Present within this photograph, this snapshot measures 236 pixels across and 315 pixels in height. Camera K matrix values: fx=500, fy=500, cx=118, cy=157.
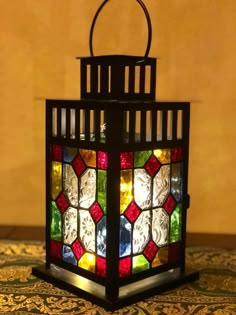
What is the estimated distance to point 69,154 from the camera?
3.86ft

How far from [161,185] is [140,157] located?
11 cm

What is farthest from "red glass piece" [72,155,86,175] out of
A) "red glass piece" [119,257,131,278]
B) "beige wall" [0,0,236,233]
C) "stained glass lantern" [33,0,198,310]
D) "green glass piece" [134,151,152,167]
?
"beige wall" [0,0,236,233]

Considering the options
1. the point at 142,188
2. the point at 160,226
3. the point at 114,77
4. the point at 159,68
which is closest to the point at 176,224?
the point at 160,226

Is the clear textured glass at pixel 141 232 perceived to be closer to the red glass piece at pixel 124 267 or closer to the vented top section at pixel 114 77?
the red glass piece at pixel 124 267

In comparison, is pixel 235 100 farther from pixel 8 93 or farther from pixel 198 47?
pixel 8 93

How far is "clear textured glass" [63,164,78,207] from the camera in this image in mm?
1173

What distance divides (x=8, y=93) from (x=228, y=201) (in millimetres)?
874

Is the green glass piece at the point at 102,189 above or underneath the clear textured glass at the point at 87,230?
above

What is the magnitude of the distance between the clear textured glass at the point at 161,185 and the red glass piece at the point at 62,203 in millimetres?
213

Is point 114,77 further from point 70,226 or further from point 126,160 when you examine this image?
point 70,226

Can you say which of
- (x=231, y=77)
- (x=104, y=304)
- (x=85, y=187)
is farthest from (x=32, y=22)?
(x=104, y=304)

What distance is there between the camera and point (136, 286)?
119cm

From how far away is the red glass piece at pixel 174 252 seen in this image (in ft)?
4.05

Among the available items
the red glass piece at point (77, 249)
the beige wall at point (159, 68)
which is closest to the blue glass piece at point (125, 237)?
the red glass piece at point (77, 249)
